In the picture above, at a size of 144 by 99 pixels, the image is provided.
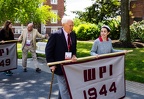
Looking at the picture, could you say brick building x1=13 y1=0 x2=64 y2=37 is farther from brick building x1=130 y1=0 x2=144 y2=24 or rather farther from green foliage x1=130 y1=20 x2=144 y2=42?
green foliage x1=130 y1=20 x2=144 y2=42

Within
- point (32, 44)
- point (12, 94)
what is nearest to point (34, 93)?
point (12, 94)

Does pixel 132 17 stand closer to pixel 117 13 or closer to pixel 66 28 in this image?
pixel 117 13

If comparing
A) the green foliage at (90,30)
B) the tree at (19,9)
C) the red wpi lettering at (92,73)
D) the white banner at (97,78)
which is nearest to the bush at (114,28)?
the green foliage at (90,30)

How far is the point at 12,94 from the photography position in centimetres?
779

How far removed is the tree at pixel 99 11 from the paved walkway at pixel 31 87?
1920 cm

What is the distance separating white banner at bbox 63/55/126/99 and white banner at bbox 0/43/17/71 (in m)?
4.88

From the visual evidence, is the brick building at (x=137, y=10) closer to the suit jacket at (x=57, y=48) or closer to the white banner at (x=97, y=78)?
the white banner at (x=97, y=78)

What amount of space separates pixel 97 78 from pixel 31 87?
3.23m

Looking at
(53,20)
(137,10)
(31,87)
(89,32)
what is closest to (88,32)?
(89,32)

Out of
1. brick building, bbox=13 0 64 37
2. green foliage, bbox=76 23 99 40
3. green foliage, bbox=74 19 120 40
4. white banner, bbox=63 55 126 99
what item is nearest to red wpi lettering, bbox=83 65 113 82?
white banner, bbox=63 55 126 99

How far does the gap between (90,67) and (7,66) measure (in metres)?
5.17

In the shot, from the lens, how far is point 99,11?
96.1 feet

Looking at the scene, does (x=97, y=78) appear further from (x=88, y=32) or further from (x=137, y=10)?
(x=137, y=10)

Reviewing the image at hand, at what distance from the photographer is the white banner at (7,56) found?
9.97m
